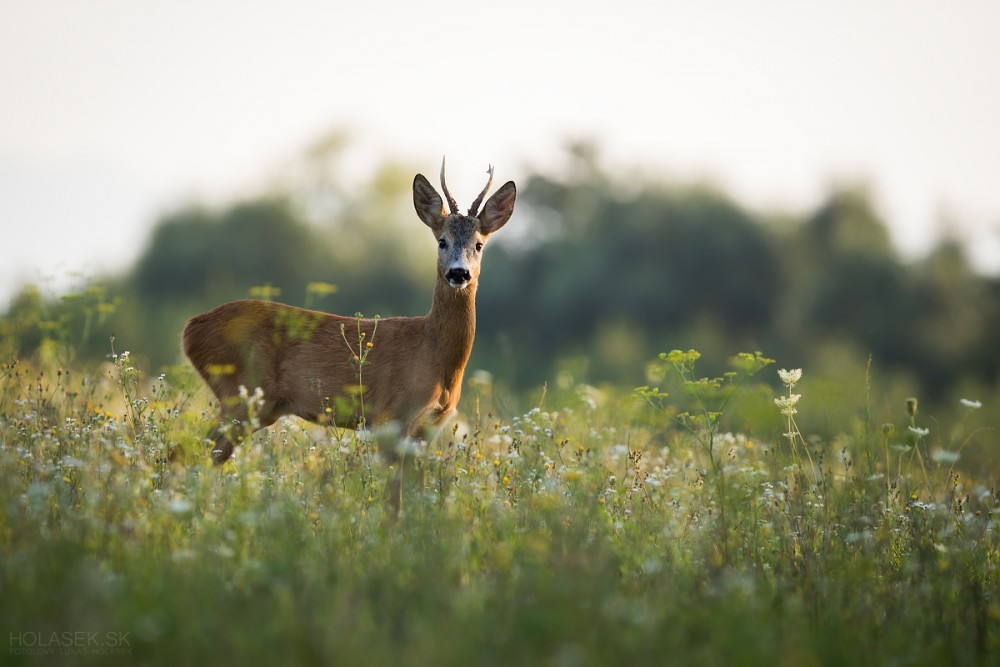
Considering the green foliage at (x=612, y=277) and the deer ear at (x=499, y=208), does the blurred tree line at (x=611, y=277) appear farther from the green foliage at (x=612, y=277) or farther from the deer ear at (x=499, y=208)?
the deer ear at (x=499, y=208)

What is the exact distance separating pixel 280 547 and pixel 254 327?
10.7 ft

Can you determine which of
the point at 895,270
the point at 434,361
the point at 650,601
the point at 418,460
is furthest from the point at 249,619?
the point at 895,270

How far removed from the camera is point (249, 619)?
137 inches

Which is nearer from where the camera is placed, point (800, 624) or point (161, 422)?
point (800, 624)

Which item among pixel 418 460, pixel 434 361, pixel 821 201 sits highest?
pixel 821 201

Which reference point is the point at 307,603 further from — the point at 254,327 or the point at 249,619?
the point at 254,327

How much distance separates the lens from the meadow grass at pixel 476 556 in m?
3.32

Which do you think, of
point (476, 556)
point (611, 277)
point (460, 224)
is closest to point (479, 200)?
point (460, 224)

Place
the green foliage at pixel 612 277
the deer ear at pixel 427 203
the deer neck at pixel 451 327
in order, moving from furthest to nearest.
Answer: the green foliage at pixel 612 277, the deer ear at pixel 427 203, the deer neck at pixel 451 327

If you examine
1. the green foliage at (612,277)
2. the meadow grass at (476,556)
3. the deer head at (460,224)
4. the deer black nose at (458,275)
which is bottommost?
the meadow grass at (476,556)

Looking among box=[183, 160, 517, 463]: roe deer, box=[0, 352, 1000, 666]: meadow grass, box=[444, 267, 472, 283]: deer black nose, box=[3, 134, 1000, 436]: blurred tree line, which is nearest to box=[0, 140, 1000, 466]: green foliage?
box=[3, 134, 1000, 436]: blurred tree line

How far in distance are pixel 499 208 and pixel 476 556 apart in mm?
3542

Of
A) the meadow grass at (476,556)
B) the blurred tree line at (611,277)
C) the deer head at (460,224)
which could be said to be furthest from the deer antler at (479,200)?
the blurred tree line at (611,277)

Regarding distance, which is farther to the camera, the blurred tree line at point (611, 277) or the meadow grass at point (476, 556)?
the blurred tree line at point (611, 277)
